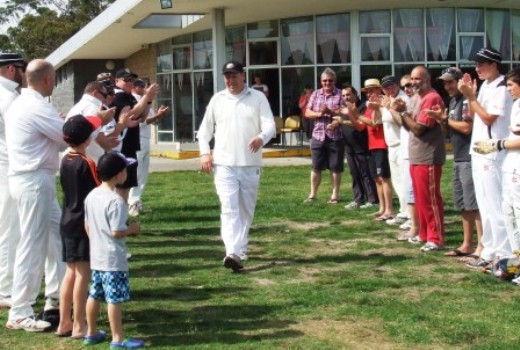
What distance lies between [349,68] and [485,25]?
4598 mm

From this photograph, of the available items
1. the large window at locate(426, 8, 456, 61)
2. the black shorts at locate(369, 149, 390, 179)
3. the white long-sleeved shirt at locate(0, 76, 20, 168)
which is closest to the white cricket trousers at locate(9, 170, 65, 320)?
the white long-sleeved shirt at locate(0, 76, 20, 168)

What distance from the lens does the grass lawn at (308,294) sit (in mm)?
6031

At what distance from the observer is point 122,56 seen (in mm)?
35406

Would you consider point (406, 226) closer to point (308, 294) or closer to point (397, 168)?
point (397, 168)

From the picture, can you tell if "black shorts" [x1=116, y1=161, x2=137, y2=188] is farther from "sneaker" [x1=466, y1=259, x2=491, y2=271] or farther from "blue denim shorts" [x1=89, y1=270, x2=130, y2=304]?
"sneaker" [x1=466, y1=259, x2=491, y2=271]

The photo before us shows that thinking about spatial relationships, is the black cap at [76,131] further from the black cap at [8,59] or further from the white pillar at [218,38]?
the white pillar at [218,38]

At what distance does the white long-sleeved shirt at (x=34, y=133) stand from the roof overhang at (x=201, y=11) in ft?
53.1

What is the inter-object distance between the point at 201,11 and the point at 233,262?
56.6 ft

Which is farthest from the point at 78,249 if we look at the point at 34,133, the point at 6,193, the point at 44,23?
the point at 44,23

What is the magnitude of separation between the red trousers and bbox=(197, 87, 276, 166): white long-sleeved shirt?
1792mm

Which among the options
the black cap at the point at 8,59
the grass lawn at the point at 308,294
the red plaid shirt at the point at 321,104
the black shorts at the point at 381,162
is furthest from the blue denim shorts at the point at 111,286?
the red plaid shirt at the point at 321,104

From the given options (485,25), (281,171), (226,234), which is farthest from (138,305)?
(485,25)

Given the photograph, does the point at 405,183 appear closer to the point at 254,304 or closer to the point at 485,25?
the point at 254,304

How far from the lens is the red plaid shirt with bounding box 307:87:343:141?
13.0 metres
